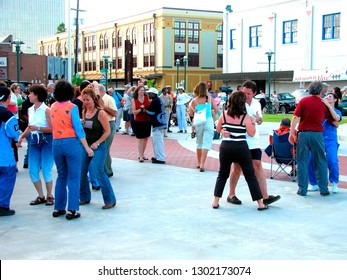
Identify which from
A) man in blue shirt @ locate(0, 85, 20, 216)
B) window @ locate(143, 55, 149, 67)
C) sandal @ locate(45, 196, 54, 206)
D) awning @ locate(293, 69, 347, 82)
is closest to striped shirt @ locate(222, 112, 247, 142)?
sandal @ locate(45, 196, 54, 206)

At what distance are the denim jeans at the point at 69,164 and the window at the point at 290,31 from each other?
138ft

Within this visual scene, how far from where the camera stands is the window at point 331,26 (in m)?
42.9

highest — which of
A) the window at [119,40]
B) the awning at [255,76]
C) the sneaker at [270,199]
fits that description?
the window at [119,40]

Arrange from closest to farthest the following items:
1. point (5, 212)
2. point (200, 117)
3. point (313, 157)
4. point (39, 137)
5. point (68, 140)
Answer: point (68, 140) → point (5, 212) → point (39, 137) → point (313, 157) → point (200, 117)

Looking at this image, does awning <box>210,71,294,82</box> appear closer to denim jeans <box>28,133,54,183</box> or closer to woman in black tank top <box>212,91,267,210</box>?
woman in black tank top <box>212,91,267,210</box>

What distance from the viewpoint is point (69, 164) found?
692 cm

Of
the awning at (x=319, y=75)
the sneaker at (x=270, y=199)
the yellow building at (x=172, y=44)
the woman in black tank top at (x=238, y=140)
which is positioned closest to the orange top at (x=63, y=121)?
the woman in black tank top at (x=238, y=140)

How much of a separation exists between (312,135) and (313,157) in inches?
15.7

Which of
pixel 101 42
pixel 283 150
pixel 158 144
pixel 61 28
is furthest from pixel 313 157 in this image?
pixel 61 28

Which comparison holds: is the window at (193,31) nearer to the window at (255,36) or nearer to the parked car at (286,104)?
the window at (255,36)

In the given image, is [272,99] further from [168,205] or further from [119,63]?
[119,63]

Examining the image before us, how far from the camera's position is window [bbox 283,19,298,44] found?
46594 millimetres

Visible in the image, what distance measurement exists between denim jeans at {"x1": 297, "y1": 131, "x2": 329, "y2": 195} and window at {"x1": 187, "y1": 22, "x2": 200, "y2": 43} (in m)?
59.9

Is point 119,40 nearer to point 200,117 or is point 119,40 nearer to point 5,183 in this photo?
point 200,117
